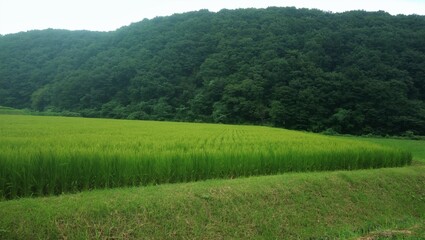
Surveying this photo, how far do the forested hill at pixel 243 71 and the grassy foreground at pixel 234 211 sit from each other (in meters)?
36.9

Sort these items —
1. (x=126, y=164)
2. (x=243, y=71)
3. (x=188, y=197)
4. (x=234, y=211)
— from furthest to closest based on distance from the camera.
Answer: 1. (x=243, y=71)
2. (x=126, y=164)
3. (x=234, y=211)
4. (x=188, y=197)

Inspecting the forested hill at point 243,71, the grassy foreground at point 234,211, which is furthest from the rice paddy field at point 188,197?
the forested hill at point 243,71

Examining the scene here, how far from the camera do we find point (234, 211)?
6.14 metres

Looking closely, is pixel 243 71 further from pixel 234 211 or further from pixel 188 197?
pixel 188 197

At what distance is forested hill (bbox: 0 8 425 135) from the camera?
44688 millimetres

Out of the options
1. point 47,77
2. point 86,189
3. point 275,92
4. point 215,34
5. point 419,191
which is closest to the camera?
point 86,189

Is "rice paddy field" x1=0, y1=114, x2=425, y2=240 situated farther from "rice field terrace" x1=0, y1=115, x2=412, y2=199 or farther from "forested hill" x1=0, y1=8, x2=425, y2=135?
"forested hill" x1=0, y1=8, x2=425, y2=135

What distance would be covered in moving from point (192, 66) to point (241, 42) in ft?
28.9

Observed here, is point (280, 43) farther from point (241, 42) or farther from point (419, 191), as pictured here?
point (419, 191)

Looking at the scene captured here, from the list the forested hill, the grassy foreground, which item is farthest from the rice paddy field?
the forested hill

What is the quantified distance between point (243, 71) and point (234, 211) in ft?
153

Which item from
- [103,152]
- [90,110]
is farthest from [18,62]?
[103,152]

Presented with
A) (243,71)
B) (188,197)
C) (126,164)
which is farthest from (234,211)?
(243,71)

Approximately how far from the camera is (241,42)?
184ft
